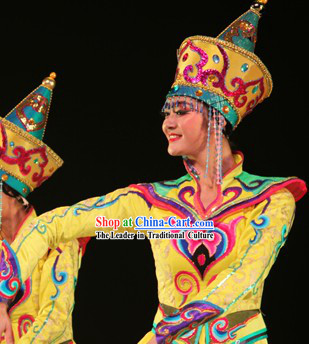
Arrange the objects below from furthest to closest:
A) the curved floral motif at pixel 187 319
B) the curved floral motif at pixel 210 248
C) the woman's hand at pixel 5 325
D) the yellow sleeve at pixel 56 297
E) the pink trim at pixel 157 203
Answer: the yellow sleeve at pixel 56 297 → the pink trim at pixel 157 203 → the curved floral motif at pixel 210 248 → the woman's hand at pixel 5 325 → the curved floral motif at pixel 187 319

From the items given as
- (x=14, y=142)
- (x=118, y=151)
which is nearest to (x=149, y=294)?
(x=118, y=151)

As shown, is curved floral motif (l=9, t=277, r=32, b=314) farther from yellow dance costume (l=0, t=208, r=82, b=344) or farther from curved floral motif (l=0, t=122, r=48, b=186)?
curved floral motif (l=0, t=122, r=48, b=186)

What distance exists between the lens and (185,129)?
3014mm

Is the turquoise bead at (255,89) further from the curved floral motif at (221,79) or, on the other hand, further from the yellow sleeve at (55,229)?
the yellow sleeve at (55,229)

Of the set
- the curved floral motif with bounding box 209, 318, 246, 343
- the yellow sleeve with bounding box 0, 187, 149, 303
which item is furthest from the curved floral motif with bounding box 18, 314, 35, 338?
the curved floral motif with bounding box 209, 318, 246, 343

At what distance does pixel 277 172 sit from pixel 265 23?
65cm

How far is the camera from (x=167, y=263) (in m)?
2.96

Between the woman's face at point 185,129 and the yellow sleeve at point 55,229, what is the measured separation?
0.74 feet

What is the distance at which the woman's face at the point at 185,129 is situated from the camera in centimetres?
301

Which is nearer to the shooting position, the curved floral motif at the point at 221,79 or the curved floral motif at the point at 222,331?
the curved floral motif at the point at 222,331

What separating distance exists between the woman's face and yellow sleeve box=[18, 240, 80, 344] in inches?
26.5

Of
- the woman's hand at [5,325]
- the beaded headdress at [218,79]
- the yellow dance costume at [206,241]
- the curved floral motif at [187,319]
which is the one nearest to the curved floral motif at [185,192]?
the yellow dance costume at [206,241]

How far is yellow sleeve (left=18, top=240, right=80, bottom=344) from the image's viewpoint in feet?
11.1

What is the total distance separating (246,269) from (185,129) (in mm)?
Result: 583
